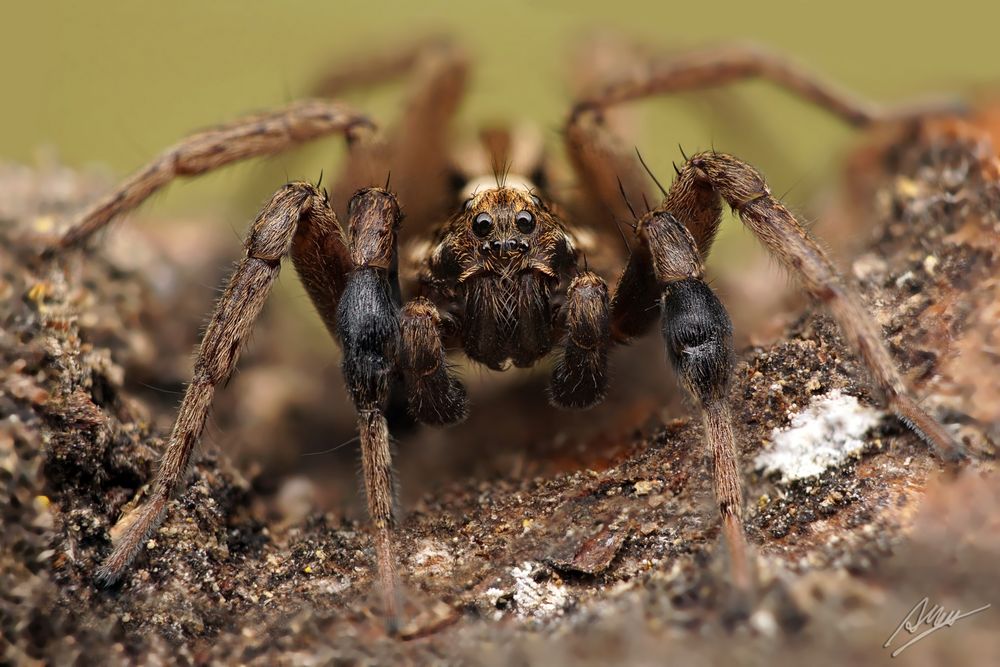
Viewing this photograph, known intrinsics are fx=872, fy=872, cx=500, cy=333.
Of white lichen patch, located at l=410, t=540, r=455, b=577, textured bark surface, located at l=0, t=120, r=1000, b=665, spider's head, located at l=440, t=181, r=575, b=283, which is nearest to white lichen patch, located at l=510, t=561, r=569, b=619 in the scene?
textured bark surface, located at l=0, t=120, r=1000, b=665

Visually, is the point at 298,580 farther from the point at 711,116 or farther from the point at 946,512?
the point at 711,116

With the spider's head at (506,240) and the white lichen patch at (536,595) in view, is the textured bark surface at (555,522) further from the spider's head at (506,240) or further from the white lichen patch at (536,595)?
the spider's head at (506,240)

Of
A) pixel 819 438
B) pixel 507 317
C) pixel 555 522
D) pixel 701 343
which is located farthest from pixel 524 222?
pixel 819 438

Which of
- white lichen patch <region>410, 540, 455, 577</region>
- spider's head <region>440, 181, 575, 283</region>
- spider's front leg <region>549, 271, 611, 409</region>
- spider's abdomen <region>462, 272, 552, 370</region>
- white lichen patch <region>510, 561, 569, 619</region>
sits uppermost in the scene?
spider's head <region>440, 181, 575, 283</region>

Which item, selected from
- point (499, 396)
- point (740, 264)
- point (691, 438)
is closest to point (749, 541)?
point (691, 438)

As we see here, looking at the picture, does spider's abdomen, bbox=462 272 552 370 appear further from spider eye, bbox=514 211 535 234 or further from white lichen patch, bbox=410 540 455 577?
white lichen patch, bbox=410 540 455 577

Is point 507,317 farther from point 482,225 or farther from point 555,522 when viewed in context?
point 555,522
